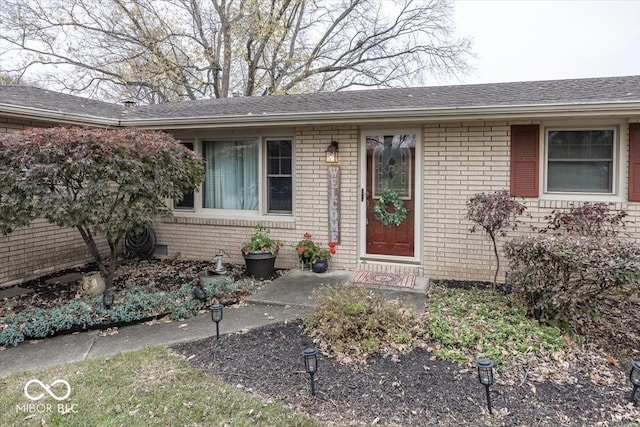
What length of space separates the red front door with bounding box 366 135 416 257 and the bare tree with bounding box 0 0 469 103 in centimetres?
1195

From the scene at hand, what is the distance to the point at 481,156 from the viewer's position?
560cm

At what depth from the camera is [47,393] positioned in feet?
9.60

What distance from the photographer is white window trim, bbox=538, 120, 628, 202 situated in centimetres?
512

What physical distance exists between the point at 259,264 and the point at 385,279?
1.99 metres

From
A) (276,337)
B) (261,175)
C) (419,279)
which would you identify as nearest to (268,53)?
(261,175)

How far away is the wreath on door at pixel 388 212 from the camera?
6.16 m

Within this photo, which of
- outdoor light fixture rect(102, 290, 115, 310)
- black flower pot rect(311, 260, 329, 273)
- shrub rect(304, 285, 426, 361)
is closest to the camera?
shrub rect(304, 285, 426, 361)

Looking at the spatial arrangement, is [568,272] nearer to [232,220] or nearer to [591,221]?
[591,221]

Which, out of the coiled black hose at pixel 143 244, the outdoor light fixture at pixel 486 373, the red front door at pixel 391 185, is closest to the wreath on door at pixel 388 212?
the red front door at pixel 391 185

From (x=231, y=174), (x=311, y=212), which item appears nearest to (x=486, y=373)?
(x=311, y=212)

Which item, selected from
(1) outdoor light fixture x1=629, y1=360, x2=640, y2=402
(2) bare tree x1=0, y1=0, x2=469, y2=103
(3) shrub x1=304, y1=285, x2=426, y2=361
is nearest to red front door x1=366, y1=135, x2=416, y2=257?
(3) shrub x1=304, y1=285, x2=426, y2=361

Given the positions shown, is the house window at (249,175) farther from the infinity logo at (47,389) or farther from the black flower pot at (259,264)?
the infinity logo at (47,389)

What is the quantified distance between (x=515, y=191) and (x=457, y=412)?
381cm

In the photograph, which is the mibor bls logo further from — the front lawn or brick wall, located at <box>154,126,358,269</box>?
brick wall, located at <box>154,126,358,269</box>
